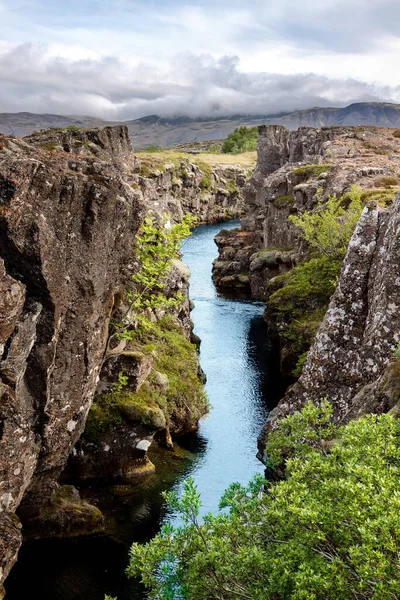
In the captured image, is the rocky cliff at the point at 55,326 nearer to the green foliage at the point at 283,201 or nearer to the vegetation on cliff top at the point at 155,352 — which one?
the vegetation on cliff top at the point at 155,352

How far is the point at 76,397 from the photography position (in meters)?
32.2

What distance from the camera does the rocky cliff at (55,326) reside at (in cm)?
2573

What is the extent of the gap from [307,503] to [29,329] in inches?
597

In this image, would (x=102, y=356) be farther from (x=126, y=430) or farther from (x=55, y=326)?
(x=55, y=326)

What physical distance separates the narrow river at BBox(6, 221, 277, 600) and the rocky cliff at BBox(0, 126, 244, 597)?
1.70m

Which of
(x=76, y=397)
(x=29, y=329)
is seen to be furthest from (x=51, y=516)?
(x=29, y=329)

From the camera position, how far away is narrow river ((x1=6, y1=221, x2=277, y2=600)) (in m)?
30.2

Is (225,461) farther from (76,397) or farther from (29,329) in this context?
(29,329)

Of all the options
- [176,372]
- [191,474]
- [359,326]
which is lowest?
[191,474]

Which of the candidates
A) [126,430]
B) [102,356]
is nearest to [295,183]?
[126,430]

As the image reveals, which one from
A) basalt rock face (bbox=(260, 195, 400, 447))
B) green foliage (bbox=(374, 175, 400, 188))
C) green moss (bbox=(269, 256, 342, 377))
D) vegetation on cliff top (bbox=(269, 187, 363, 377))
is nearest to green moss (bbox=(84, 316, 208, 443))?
basalt rock face (bbox=(260, 195, 400, 447))

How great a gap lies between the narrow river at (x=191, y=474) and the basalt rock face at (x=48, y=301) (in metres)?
3.50

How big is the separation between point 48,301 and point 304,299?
122 ft

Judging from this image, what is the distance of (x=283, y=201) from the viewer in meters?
93.9
